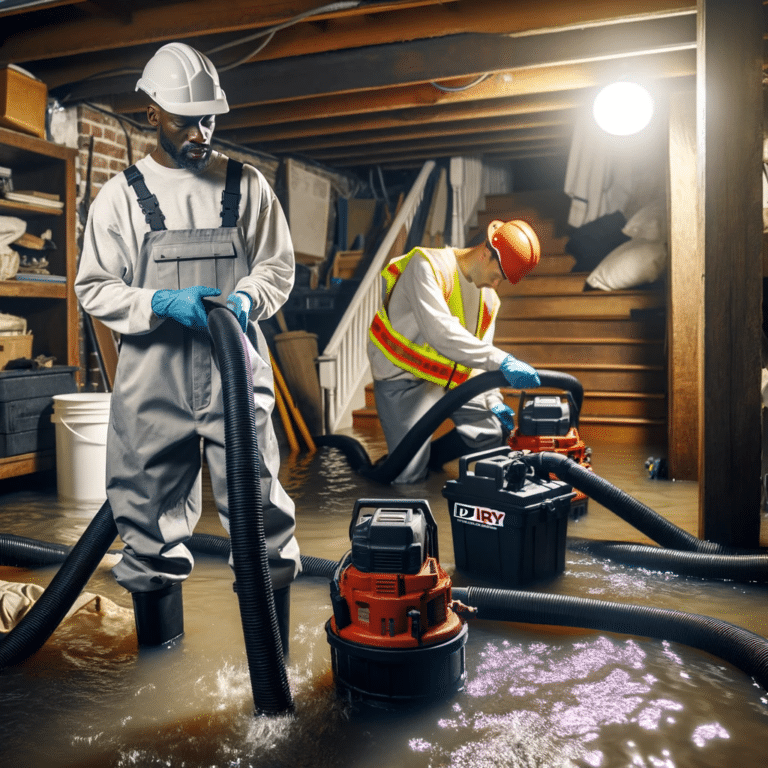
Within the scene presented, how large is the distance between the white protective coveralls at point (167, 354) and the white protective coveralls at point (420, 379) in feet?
5.93

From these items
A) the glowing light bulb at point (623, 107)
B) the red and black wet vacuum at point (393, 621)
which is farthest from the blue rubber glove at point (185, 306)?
the glowing light bulb at point (623, 107)

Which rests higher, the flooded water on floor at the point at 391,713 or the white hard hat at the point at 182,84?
the white hard hat at the point at 182,84

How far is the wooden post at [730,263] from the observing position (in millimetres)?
2895

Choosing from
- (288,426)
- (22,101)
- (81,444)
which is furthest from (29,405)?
(288,426)

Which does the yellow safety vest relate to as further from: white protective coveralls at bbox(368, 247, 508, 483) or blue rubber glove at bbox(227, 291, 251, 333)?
blue rubber glove at bbox(227, 291, 251, 333)

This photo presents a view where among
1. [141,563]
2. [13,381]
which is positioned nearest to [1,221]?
[13,381]

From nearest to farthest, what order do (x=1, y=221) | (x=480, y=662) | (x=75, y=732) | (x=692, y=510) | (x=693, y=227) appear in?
(x=75, y=732), (x=480, y=662), (x=692, y=510), (x=1, y=221), (x=693, y=227)

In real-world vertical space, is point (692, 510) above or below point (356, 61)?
below

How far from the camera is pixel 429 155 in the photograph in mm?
7508

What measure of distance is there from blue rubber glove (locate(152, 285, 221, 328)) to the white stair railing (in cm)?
395

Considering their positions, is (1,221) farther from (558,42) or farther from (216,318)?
(558,42)

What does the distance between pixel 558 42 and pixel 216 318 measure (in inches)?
122

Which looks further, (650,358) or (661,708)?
(650,358)

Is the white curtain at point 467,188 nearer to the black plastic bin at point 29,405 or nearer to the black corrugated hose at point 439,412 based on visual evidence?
the black corrugated hose at point 439,412
